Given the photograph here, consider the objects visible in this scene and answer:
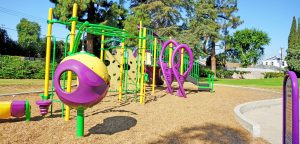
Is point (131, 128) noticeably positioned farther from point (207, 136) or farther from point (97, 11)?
point (97, 11)

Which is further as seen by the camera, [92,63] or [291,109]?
[92,63]

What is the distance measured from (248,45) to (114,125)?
155 feet

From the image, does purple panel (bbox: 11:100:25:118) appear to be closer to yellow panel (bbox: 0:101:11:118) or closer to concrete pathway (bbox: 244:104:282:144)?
yellow panel (bbox: 0:101:11:118)

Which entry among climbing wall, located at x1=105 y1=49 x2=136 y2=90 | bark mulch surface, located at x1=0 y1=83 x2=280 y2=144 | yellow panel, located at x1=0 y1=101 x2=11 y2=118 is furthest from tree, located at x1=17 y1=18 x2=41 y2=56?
yellow panel, located at x1=0 y1=101 x2=11 y2=118

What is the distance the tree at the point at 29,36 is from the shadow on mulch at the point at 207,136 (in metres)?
49.9

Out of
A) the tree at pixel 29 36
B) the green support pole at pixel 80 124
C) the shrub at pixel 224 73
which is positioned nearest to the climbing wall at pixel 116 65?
the green support pole at pixel 80 124

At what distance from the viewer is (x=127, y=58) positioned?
35.8ft

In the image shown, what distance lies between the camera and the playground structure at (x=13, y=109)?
550 cm

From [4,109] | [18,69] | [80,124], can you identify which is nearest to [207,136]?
[80,124]

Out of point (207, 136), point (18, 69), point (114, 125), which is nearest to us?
point (207, 136)

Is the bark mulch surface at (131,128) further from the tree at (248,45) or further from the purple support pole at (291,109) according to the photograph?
the tree at (248,45)

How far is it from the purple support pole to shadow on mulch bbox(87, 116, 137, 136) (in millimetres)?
3141

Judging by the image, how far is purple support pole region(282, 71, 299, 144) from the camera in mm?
3178

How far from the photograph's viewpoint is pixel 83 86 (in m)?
4.32
